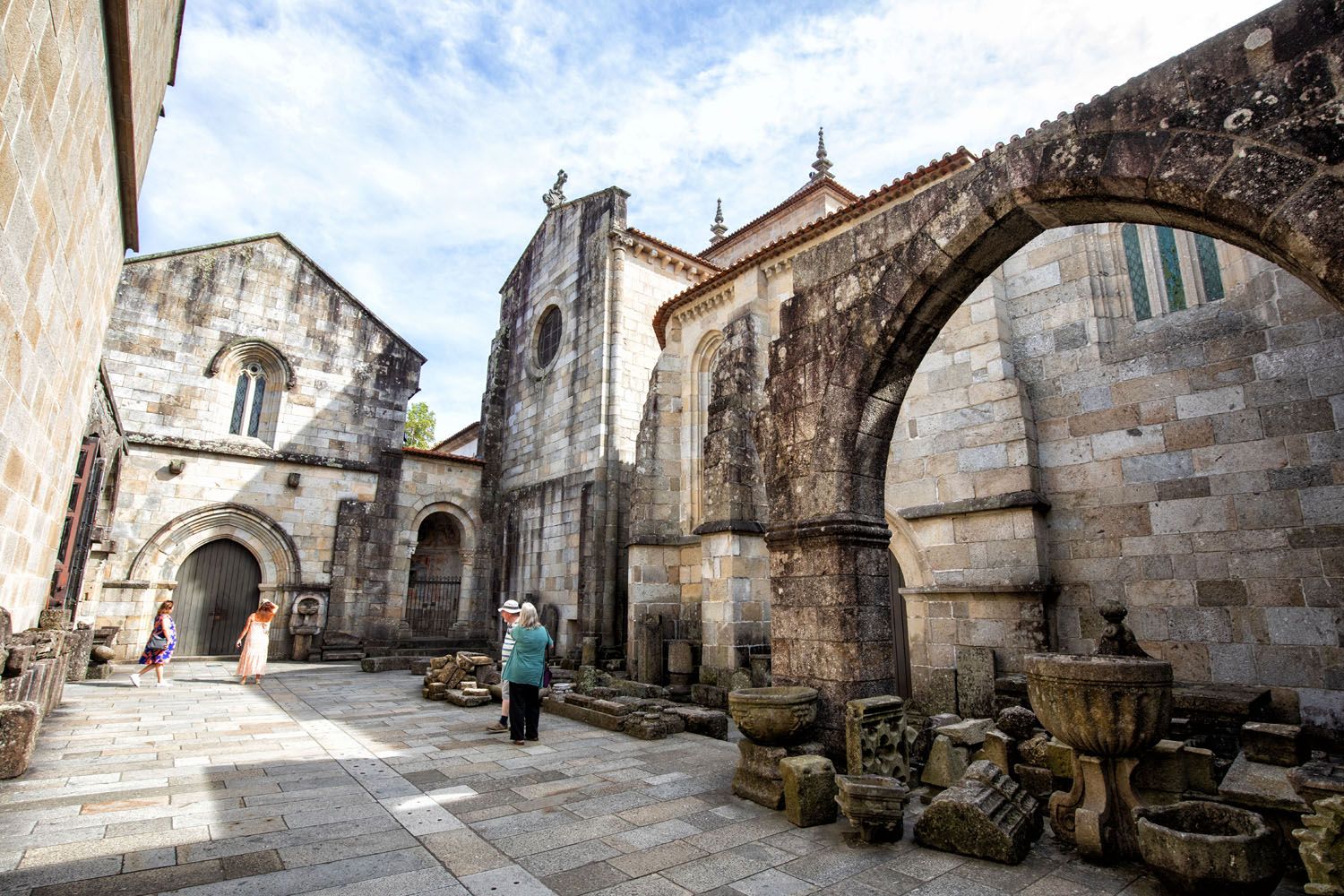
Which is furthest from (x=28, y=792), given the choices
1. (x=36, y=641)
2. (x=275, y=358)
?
(x=275, y=358)

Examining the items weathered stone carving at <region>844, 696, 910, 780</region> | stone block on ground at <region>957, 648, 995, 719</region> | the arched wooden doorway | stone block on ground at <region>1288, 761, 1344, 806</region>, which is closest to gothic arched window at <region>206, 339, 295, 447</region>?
the arched wooden doorway

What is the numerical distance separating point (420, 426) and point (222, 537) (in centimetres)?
1613

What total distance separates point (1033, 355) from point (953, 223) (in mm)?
4152

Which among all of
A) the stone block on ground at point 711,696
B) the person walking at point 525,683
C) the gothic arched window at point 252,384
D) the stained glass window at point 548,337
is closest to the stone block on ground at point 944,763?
the person walking at point 525,683

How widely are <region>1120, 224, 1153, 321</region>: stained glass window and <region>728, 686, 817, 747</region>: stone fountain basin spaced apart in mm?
6019

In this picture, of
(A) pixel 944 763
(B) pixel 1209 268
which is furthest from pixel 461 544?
(B) pixel 1209 268

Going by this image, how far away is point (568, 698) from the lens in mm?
8430

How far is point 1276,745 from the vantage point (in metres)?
4.10

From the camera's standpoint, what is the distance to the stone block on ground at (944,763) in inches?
185

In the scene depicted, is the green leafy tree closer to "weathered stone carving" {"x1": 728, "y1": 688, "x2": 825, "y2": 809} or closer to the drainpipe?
the drainpipe

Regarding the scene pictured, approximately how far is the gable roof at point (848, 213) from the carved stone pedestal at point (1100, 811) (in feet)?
25.6

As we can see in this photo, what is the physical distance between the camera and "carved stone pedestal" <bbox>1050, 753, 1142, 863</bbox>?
347 cm

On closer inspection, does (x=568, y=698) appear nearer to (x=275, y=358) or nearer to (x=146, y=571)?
(x=146, y=571)

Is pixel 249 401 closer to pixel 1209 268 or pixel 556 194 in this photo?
pixel 556 194
